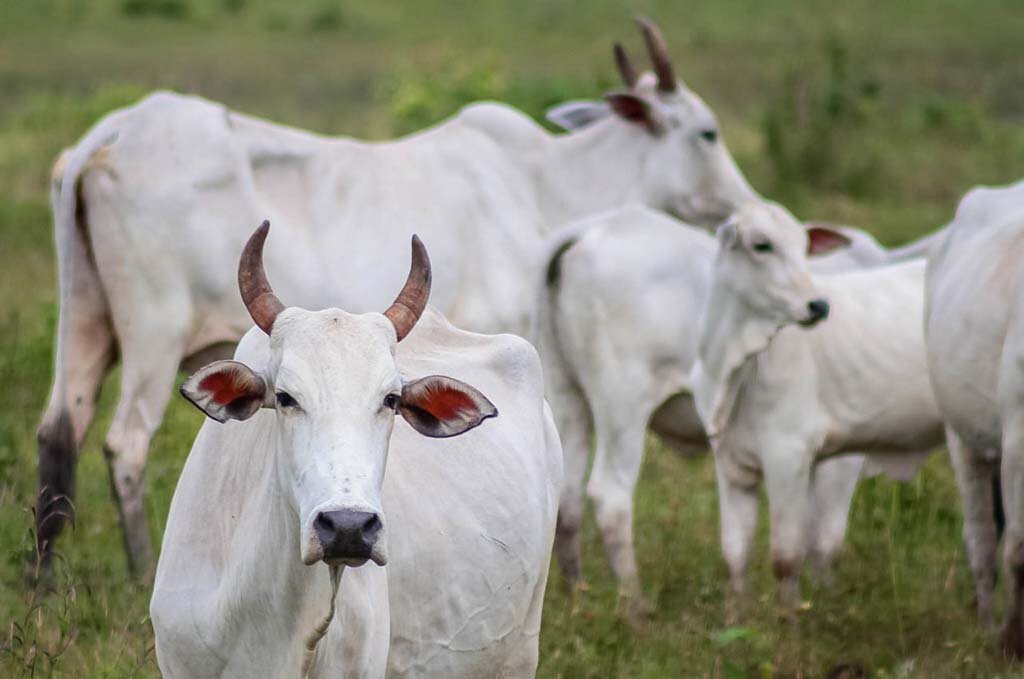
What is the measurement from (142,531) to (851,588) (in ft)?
8.71

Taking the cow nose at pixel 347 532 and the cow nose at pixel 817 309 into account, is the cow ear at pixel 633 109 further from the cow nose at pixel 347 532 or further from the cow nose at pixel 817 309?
the cow nose at pixel 347 532

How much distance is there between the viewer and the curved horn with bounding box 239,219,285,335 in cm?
406

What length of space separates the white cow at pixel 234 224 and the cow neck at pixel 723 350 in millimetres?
897

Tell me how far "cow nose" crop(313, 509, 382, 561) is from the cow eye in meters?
0.33

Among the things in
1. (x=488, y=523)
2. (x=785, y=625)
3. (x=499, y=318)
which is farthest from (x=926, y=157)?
(x=488, y=523)

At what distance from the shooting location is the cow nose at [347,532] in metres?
3.53

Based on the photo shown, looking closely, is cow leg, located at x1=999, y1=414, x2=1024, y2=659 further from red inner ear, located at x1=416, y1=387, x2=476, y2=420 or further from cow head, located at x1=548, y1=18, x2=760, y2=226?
red inner ear, located at x1=416, y1=387, x2=476, y2=420

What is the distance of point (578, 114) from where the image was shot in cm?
899

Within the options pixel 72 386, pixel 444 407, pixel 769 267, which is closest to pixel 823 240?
pixel 769 267

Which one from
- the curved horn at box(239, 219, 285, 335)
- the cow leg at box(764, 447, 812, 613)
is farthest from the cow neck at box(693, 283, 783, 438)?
the curved horn at box(239, 219, 285, 335)

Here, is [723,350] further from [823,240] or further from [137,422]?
[137,422]

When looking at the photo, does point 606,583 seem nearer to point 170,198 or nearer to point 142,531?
point 142,531

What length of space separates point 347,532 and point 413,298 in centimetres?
82

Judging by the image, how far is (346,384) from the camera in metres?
3.79
